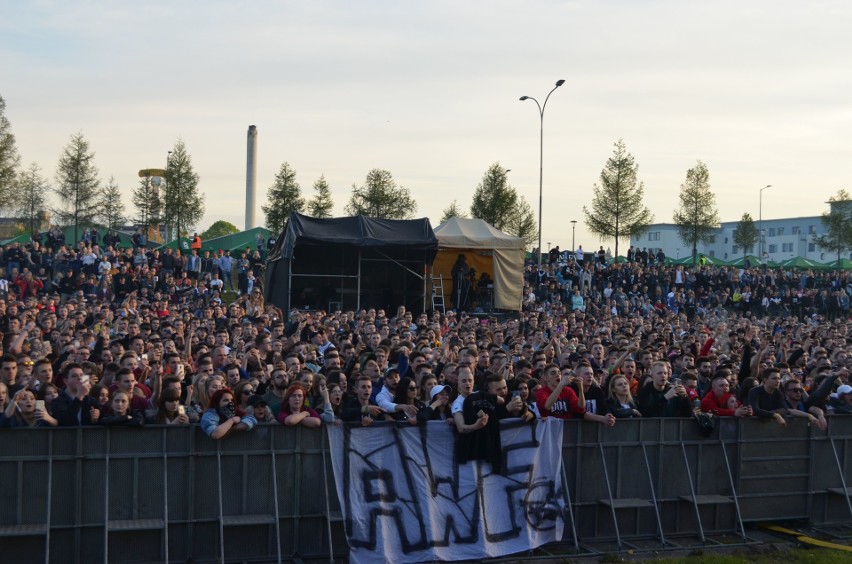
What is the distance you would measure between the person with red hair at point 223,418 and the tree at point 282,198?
38.0 meters

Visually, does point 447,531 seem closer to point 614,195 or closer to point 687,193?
point 614,195

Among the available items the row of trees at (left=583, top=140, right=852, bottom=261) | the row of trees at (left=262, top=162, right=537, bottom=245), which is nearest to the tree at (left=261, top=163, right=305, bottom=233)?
the row of trees at (left=262, top=162, right=537, bottom=245)

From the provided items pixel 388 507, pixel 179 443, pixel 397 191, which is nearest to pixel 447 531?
pixel 388 507

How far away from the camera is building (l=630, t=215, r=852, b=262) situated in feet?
342

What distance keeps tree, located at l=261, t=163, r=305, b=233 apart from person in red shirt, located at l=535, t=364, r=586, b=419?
37.3 meters

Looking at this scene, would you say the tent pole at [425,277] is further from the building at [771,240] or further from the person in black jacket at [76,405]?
the building at [771,240]

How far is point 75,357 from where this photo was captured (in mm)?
11734

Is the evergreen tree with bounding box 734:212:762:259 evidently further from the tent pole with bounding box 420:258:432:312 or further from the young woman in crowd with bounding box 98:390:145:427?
the young woman in crowd with bounding box 98:390:145:427

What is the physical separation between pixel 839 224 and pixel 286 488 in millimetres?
54520

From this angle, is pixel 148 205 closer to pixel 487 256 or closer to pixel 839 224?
pixel 487 256

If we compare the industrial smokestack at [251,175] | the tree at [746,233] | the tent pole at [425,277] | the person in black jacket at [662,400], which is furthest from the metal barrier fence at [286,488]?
the tree at [746,233]

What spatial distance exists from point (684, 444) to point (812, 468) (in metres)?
1.89

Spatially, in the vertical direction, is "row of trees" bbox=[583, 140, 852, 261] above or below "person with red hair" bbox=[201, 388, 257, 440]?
above

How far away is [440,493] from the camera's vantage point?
923 cm
